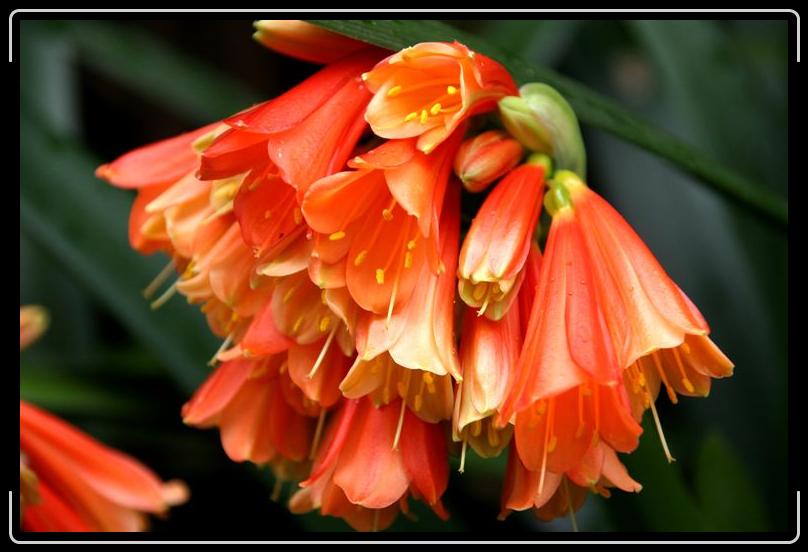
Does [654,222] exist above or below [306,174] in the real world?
below

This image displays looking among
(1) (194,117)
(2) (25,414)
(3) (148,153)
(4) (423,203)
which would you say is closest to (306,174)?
(4) (423,203)

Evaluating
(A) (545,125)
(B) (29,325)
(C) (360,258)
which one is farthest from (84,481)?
(A) (545,125)

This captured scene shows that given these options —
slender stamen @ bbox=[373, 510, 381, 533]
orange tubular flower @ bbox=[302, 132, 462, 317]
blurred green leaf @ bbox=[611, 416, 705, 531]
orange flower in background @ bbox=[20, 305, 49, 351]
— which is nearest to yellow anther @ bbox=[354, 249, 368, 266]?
orange tubular flower @ bbox=[302, 132, 462, 317]

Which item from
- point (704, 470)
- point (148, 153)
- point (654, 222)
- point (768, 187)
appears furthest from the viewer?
point (654, 222)

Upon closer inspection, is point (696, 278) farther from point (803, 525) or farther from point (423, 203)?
point (423, 203)

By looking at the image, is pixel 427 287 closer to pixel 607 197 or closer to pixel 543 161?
pixel 543 161

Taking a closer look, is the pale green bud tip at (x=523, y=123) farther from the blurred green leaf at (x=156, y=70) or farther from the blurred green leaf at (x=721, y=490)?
the blurred green leaf at (x=156, y=70)
